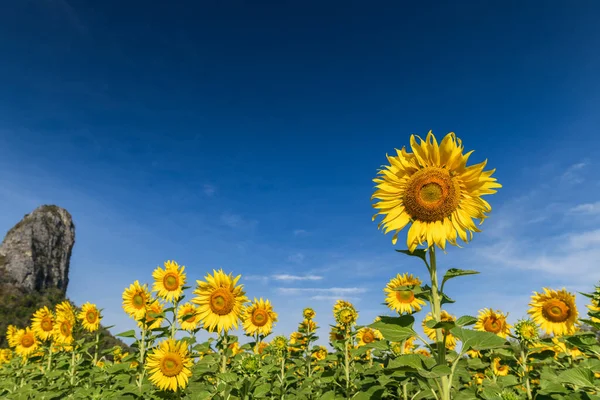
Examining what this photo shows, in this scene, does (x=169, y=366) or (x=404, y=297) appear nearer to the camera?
(x=169, y=366)

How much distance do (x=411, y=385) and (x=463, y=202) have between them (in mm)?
4013

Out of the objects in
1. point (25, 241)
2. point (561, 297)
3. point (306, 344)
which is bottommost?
point (306, 344)

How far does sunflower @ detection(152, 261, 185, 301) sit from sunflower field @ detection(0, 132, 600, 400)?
0.02 meters

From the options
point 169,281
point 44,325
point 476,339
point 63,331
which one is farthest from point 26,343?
point 476,339

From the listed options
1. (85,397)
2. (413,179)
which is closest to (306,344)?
(85,397)

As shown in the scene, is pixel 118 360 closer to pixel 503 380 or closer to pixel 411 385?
pixel 411 385

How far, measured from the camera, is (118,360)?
34.6ft

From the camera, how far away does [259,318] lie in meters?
10.5

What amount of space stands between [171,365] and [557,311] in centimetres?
773

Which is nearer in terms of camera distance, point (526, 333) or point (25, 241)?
point (526, 333)

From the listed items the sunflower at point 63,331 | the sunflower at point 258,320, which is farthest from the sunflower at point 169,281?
the sunflower at point 63,331

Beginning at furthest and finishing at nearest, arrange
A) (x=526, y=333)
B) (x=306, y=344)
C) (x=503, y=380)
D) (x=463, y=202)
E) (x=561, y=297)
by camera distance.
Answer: (x=306, y=344) → (x=561, y=297) → (x=526, y=333) → (x=503, y=380) → (x=463, y=202)

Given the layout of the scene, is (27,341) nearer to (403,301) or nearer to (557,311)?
(403,301)

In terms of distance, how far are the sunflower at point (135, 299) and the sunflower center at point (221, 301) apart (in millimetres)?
2899
